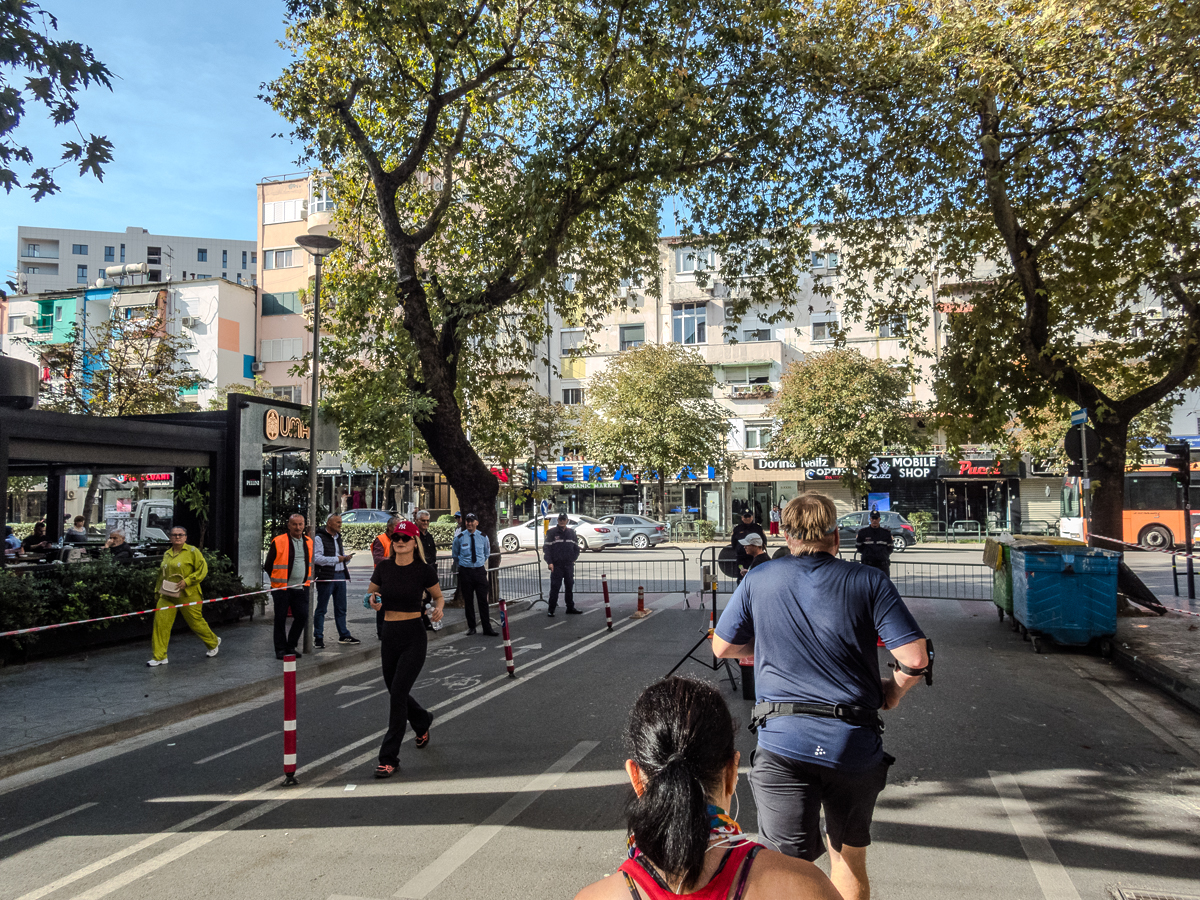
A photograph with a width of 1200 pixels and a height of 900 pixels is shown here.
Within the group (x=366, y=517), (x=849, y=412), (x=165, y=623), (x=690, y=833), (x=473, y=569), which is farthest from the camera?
(x=849, y=412)

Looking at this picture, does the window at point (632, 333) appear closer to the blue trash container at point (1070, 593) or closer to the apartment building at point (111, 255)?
the blue trash container at point (1070, 593)

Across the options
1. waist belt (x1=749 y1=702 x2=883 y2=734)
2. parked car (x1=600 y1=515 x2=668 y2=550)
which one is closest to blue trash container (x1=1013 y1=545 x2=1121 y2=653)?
waist belt (x1=749 y1=702 x2=883 y2=734)

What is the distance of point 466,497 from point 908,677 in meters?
12.5

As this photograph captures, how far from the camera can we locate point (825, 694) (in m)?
3.10

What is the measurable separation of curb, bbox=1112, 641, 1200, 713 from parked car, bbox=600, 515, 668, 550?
23.1m

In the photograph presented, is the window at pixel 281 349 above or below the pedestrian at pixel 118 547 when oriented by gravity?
above

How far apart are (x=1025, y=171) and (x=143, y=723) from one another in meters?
12.2

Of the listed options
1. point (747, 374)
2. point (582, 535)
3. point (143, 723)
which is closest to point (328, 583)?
point (143, 723)

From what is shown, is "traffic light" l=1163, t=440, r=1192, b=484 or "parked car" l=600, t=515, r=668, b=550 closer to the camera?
"traffic light" l=1163, t=440, r=1192, b=484

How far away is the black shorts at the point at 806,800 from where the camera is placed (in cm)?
301

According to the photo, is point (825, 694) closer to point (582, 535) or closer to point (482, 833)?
point (482, 833)

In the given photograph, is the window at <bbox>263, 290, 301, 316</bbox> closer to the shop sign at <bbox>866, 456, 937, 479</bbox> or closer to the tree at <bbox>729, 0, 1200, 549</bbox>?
the shop sign at <bbox>866, 456, 937, 479</bbox>

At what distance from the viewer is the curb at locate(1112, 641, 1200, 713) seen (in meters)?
7.98

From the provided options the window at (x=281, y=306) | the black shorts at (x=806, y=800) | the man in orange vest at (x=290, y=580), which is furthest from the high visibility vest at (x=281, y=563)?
the window at (x=281, y=306)
